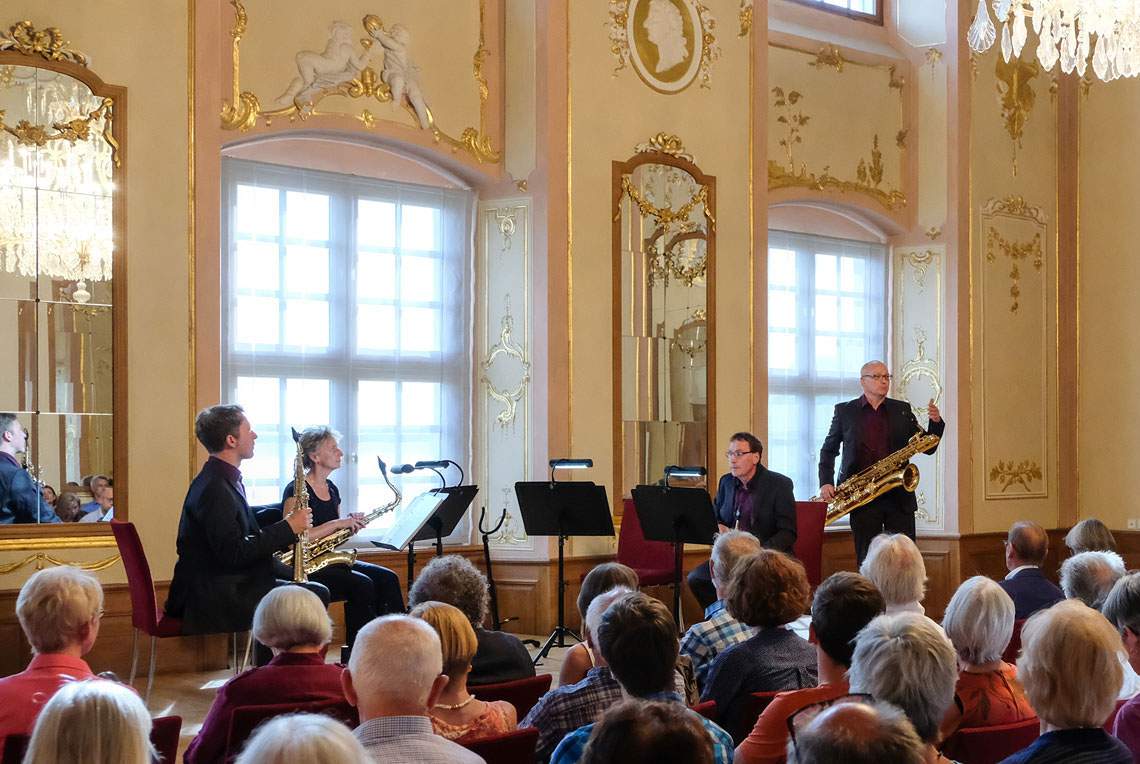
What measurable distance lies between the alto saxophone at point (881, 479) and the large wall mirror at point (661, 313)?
34.4 inches

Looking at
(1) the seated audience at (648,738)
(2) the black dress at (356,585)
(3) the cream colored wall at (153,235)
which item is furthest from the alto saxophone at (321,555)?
(1) the seated audience at (648,738)

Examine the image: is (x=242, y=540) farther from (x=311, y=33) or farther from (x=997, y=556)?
(x=997, y=556)

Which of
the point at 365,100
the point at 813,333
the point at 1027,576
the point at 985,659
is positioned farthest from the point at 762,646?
the point at 813,333

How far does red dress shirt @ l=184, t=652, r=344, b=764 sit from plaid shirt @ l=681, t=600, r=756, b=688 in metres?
1.15

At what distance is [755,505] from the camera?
7582mm

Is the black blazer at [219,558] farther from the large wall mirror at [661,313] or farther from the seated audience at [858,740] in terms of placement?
the seated audience at [858,740]

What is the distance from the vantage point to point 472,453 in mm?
8477

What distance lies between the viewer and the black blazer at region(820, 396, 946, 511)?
874cm

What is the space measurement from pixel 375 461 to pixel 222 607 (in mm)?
2555

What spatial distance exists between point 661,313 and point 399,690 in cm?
638

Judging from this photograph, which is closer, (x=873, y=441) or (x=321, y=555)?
(x=321, y=555)

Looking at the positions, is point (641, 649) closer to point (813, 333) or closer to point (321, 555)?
point (321, 555)

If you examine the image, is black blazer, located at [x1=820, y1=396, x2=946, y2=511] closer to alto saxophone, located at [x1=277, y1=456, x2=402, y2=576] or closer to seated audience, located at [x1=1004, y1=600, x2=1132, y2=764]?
alto saxophone, located at [x1=277, y1=456, x2=402, y2=576]

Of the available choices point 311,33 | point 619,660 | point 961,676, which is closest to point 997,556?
point 311,33
